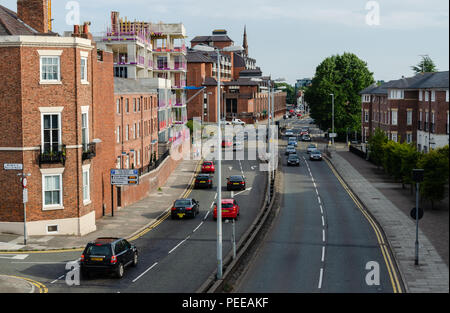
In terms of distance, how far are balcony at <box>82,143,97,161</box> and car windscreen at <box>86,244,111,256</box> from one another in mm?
13005

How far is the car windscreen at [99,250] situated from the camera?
2681 cm

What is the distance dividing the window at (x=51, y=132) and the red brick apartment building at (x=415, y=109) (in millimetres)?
36162

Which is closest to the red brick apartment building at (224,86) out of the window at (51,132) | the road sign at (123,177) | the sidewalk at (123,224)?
the sidewalk at (123,224)

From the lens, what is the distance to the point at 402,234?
125 feet

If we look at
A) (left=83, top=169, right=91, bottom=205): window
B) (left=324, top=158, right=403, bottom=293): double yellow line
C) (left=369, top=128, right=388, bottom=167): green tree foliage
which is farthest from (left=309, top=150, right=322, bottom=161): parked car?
(left=83, top=169, right=91, bottom=205): window

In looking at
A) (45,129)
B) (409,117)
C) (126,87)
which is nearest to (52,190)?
(45,129)

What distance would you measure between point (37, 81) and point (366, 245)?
22.3 m

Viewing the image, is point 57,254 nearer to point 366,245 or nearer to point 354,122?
point 366,245

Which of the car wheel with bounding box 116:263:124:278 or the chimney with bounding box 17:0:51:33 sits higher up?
the chimney with bounding box 17:0:51:33

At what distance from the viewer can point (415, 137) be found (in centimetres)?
7719

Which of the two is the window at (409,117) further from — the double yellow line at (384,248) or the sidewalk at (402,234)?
the double yellow line at (384,248)

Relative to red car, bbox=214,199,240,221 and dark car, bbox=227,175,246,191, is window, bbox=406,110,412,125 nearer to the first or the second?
dark car, bbox=227,175,246,191

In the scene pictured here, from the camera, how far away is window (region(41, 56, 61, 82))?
37.1 metres

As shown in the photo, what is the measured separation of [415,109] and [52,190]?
53557 mm
